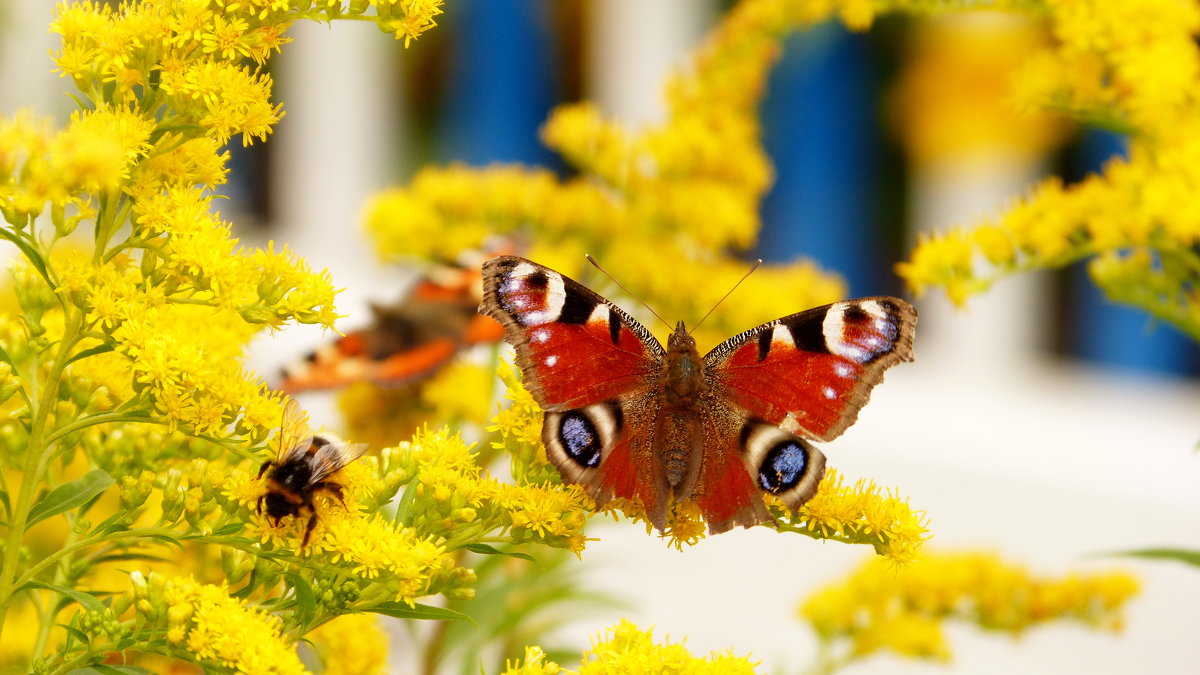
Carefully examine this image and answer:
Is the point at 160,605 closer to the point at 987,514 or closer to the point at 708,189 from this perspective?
Answer: the point at 708,189

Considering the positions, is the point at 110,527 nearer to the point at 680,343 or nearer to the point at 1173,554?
the point at 680,343

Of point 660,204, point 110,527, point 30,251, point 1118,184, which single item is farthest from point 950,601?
point 30,251

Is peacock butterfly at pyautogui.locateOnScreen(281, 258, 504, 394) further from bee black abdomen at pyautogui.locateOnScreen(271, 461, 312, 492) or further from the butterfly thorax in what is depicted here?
bee black abdomen at pyautogui.locateOnScreen(271, 461, 312, 492)

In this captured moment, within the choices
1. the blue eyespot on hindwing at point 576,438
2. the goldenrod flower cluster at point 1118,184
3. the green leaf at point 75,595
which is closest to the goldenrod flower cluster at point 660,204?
the goldenrod flower cluster at point 1118,184

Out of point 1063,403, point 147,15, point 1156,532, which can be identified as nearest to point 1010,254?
point 147,15

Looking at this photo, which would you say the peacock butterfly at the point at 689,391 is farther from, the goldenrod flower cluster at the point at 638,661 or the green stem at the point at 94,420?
the green stem at the point at 94,420
